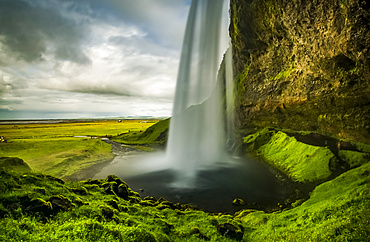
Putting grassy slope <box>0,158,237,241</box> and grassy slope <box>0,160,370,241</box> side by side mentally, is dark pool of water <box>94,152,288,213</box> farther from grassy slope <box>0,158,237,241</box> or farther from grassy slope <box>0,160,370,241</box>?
grassy slope <box>0,158,237,241</box>

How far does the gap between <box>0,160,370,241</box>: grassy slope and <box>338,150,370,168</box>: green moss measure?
1046cm

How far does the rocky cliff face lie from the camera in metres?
23.3

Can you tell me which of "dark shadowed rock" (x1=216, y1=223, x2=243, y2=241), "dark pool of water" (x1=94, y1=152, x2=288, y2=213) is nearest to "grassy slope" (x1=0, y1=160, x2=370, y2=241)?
"dark shadowed rock" (x1=216, y1=223, x2=243, y2=241)

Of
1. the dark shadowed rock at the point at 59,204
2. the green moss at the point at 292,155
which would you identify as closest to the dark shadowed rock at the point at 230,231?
the dark shadowed rock at the point at 59,204

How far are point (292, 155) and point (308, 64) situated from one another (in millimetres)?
16373

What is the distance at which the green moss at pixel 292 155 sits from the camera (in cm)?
2559

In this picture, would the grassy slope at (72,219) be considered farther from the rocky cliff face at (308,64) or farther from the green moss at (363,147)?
the rocky cliff face at (308,64)

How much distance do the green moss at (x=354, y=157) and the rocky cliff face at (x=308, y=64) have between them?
9.82ft

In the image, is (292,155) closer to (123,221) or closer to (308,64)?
(308,64)

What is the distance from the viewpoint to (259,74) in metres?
48.1

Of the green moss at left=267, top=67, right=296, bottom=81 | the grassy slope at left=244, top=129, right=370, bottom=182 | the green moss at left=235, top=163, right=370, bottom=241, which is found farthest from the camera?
the green moss at left=267, top=67, right=296, bottom=81

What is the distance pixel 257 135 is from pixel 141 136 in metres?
48.8

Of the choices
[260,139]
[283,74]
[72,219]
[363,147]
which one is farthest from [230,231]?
[283,74]

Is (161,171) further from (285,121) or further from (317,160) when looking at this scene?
(285,121)
